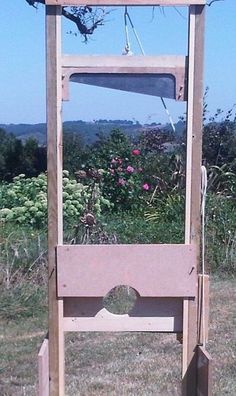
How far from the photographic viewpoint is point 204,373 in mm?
3818

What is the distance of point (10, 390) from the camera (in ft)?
16.5

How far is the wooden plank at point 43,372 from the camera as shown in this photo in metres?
3.70

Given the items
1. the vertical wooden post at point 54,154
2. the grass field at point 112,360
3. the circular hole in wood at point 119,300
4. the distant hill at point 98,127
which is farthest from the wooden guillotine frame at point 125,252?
the distant hill at point 98,127

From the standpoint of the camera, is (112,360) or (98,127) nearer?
(112,360)

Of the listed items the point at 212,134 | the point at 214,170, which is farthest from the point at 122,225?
the point at 212,134

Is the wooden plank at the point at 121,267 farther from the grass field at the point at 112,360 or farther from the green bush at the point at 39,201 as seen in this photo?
the green bush at the point at 39,201

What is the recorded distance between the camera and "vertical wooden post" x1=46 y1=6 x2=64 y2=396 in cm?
383

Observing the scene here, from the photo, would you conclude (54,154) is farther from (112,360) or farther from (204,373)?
(112,360)

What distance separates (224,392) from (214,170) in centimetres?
586

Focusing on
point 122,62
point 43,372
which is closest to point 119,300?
point 43,372

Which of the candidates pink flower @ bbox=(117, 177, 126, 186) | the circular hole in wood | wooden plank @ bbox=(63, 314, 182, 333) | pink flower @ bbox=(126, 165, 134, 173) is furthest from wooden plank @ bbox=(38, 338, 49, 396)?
pink flower @ bbox=(126, 165, 134, 173)

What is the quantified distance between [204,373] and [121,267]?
23.8 inches

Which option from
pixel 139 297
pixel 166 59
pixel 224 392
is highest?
pixel 166 59

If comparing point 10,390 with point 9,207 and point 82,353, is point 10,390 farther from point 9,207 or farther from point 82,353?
point 9,207
